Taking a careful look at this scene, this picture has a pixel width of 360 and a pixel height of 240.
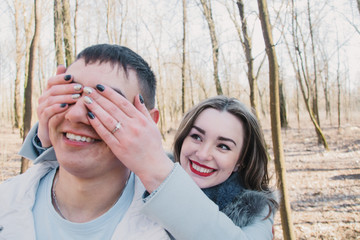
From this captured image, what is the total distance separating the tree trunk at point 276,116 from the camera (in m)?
2.75

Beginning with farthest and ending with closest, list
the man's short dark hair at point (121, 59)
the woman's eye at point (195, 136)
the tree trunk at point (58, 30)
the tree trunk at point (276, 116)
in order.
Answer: the tree trunk at point (58, 30) → the tree trunk at point (276, 116) → the woman's eye at point (195, 136) → the man's short dark hair at point (121, 59)

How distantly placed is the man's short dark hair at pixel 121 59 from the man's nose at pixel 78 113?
0.24 meters

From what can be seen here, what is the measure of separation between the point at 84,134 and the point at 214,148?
3.60 feet

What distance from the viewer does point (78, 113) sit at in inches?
39.6

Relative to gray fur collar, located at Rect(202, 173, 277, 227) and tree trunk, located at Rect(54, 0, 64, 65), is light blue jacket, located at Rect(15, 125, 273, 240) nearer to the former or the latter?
gray fur collar, located at Rect(202, 173, 277, 227)

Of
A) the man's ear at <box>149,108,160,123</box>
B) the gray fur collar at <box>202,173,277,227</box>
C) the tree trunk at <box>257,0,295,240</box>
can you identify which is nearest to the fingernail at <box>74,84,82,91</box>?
the man's ear at <box>149,108,160,123</box>

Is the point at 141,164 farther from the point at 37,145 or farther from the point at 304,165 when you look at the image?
the point at 304,165

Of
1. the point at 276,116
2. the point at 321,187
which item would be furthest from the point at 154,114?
the point at 321,187

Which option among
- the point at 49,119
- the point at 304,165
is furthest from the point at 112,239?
the point at 304,165

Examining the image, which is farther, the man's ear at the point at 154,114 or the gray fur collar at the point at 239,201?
the gray fur collar at the point at 239,201

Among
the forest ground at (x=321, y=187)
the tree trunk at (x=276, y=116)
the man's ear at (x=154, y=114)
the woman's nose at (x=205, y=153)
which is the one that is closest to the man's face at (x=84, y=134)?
the man's ear at (x=154, y=114)

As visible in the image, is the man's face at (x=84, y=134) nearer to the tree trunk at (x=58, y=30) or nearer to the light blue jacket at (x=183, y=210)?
the light blue jacket at (x=183, y=210)

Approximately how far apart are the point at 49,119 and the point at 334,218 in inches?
228

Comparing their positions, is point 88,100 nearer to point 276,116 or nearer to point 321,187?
point 276,116
